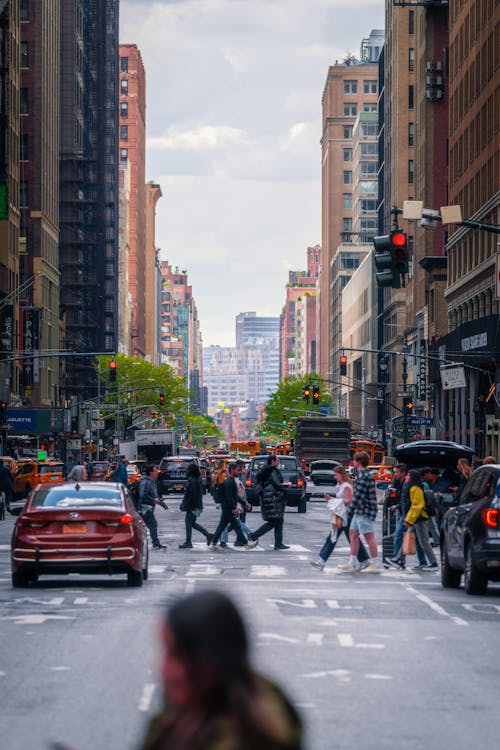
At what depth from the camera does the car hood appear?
36.4m

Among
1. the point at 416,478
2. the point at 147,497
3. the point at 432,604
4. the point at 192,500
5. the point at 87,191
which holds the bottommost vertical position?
the point at 432,604

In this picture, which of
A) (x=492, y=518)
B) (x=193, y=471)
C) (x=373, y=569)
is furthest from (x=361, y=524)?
(x=193, y=471)

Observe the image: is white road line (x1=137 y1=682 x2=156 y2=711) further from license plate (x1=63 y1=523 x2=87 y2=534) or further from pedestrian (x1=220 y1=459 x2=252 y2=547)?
pedestrian (x1=220 y1=459 x2=252 y2=547)

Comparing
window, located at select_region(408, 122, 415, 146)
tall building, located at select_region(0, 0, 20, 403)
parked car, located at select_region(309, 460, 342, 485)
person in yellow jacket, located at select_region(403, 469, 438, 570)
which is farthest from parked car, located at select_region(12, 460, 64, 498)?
window, located at select_region(408, 122, 415, 146)

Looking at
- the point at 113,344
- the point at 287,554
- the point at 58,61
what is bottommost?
the point at 287,554

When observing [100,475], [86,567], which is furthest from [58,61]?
[86,567]

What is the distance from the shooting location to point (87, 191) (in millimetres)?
153500

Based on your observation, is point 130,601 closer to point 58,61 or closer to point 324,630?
point 324,630

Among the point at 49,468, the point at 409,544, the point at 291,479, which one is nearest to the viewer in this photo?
the point at 409,544

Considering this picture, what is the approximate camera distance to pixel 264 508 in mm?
31016

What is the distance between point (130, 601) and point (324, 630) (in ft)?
13.3

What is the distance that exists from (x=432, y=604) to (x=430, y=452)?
671 inches

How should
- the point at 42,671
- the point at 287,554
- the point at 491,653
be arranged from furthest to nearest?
1. the point at 287,554
2. the point at 491,653
3. the point at 42,671

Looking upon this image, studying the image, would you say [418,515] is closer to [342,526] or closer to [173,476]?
[342,526]
